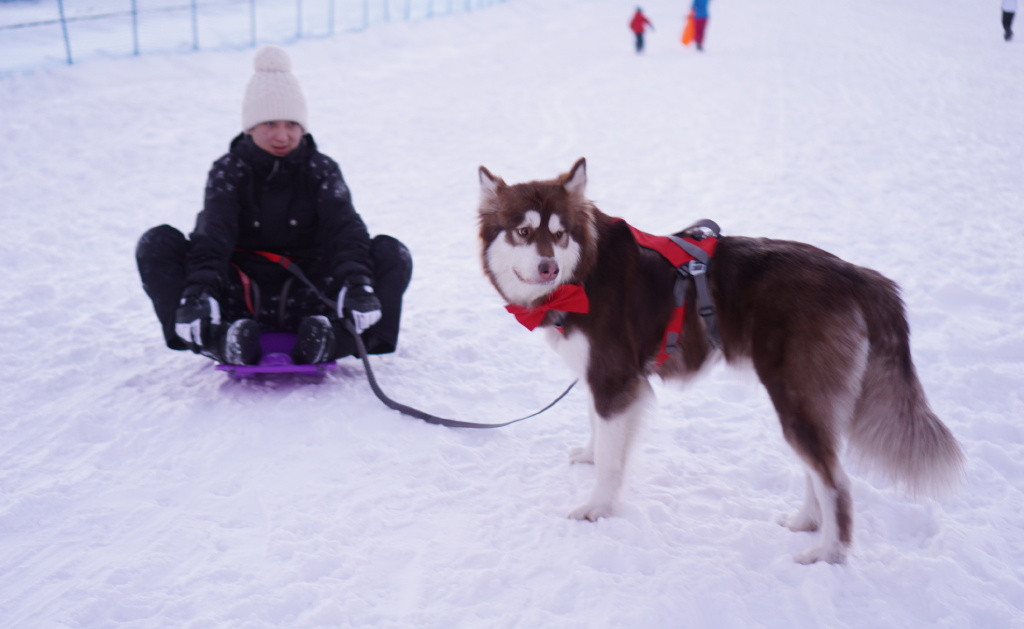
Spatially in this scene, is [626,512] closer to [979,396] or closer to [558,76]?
[979,396]

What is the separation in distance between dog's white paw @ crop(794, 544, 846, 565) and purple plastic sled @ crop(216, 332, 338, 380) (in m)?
2.52

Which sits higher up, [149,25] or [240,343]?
[149,25]

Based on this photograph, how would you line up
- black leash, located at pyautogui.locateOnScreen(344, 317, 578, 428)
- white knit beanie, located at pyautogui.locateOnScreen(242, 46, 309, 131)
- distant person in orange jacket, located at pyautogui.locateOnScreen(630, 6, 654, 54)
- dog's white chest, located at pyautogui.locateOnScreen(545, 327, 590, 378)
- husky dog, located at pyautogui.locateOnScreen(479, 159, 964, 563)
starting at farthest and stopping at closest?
distant person in orange jacket, located at pyautogui.locateOnScreen(630, 6, 654, 54) → white knit beanie, located at pyautogui.locateOnScreen(242, 46, 309, 131) → black leash, located at pyautogui.locateOnScreen(344, 317, 578, 428) → dog's white chest, located at pyautogui.locateOnScreen(545, 327, 590, 378) → husky dog, located at pyautogui.locateOnScreen(479, 159, 964, 563)

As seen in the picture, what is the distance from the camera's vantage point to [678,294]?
2844 millimetres

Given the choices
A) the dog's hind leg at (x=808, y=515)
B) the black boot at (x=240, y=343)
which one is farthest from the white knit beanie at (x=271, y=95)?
the dog's hind leg at (x=808, y=515)

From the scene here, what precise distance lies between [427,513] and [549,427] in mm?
986

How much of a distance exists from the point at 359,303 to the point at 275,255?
0.69 m

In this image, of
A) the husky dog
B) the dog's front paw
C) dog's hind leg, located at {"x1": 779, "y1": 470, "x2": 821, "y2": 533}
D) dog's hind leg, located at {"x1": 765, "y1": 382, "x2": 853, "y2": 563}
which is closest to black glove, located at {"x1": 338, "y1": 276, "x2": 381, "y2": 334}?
the husky dog

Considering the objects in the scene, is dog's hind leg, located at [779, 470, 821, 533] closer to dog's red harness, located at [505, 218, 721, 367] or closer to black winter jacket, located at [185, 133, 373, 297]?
dog's red harness, located at [505, 218, 721, 367]

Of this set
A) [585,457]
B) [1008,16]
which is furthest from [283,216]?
[1008,16]

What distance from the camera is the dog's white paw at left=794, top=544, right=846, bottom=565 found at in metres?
2.57

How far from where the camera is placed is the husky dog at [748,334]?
2.52 meters

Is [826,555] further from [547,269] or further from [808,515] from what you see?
[547,269]

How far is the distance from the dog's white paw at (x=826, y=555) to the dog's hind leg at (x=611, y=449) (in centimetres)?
75
